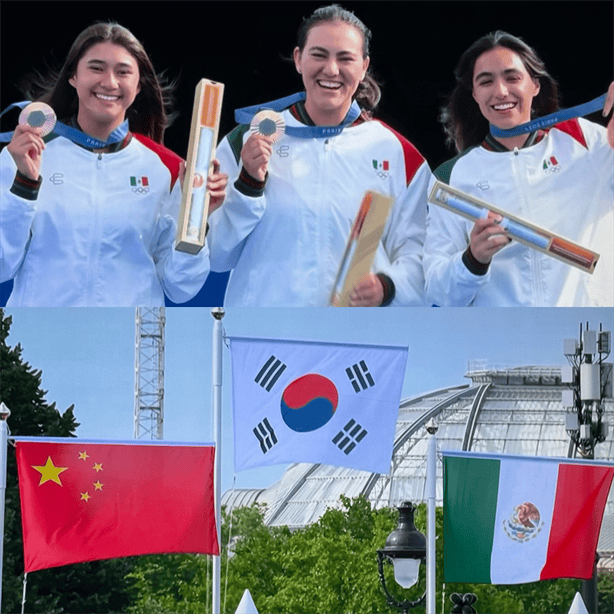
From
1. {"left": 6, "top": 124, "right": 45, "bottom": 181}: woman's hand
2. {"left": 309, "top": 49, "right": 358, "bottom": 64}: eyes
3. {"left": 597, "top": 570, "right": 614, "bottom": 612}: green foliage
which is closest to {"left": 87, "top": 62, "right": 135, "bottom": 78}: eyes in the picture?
{"left": 6, "top": 124, "right": 45, "bottom": 181}: woman's hand

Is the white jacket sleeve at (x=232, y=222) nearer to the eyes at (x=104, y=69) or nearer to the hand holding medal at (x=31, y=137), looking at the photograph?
the eyes at (x=104, y=69)

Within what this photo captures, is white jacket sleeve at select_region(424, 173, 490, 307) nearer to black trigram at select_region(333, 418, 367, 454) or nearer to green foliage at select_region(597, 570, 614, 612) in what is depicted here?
black trigram at select_region(333, 418, 367, 454)

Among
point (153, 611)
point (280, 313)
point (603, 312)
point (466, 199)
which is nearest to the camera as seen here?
point (466, 199)

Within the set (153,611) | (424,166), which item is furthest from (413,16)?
(153,611)

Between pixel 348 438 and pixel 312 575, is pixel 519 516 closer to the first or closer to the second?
pixel 348 438

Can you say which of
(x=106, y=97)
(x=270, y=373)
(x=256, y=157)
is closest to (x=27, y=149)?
(x=106, y=97)

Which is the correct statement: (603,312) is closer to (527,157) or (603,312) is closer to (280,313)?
(527,157)

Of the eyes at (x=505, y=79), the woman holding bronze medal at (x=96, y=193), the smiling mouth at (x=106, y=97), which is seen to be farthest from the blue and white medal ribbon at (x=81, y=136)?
the eyes at (x=505, y=79)

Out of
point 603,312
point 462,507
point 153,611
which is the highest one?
point 603,312
